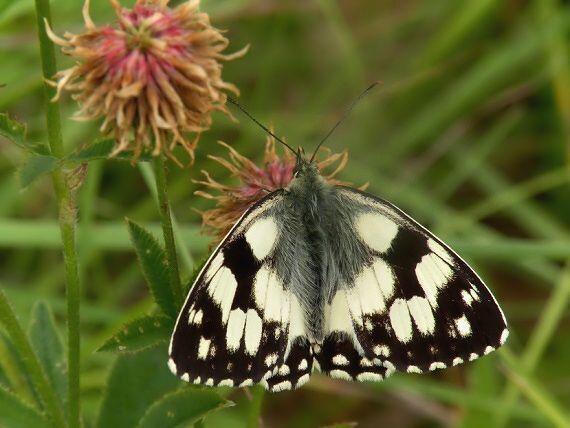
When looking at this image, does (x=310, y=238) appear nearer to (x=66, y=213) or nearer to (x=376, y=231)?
(x=376, y=231)

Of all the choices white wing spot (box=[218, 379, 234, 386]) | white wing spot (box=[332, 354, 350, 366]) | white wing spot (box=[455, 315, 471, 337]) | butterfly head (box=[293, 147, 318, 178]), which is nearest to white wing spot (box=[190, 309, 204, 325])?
white wing spot (box=[218, 379, 234, 386])

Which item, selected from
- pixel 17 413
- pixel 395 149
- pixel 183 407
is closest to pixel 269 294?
pixel 183 407

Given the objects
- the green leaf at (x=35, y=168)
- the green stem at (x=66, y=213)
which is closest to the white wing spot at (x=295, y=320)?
the green stem at (x=66, y=213)

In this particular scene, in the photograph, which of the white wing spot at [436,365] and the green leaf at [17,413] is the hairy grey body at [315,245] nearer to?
the white wing spot at [436,365]

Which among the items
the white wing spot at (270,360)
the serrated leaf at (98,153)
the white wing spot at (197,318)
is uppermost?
the serrated leaf at (98,153)

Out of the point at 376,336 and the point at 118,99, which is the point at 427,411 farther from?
the point at 118,99

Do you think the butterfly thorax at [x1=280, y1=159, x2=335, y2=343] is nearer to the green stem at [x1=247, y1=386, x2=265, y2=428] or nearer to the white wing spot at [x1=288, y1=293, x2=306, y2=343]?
the white wing spot at [x1=288, y1=293, x2=306, y2=343]
